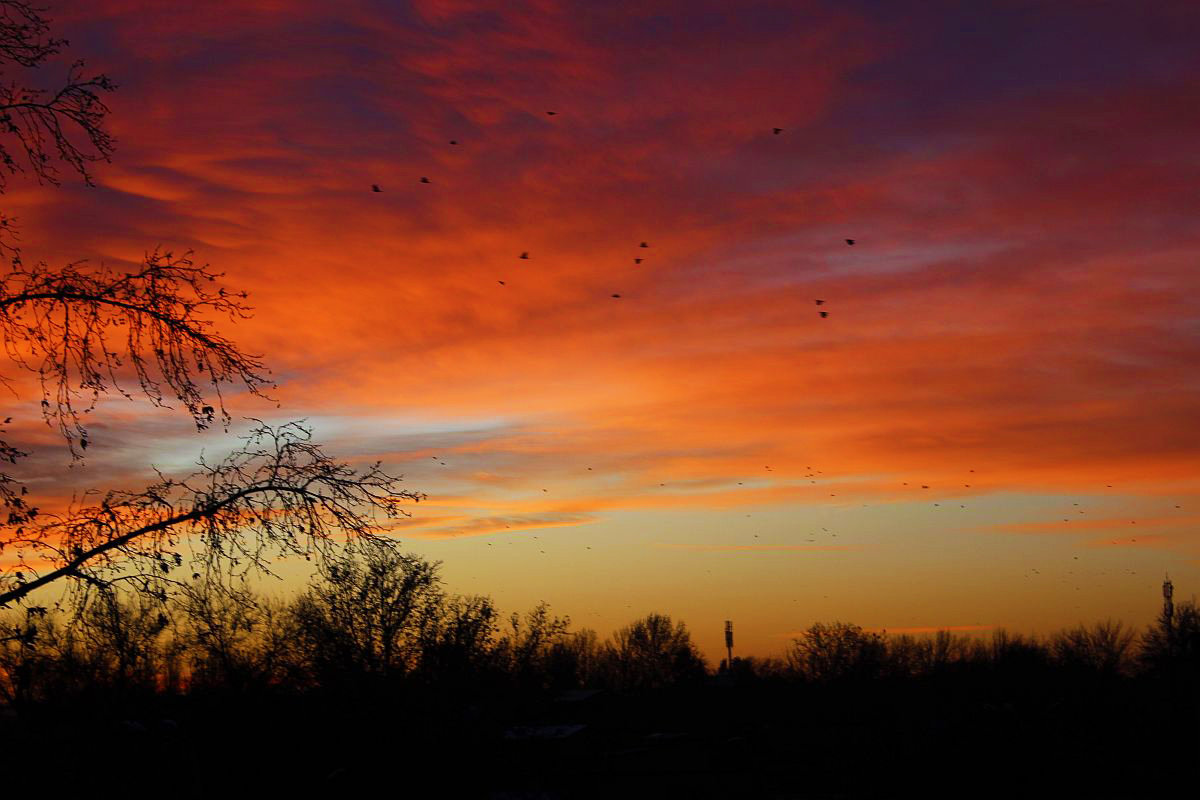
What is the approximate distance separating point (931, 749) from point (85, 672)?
169 feet

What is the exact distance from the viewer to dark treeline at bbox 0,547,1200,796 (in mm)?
11461

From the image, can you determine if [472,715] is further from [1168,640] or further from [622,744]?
[1168,640]

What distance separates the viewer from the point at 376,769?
29359 millimetres

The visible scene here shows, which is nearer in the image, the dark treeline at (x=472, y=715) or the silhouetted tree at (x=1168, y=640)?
the dark treeline at (x=472, y=715)

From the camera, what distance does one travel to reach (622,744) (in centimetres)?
7381

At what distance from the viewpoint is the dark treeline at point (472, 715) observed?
11.5m

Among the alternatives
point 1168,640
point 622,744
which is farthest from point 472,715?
point 1168,640

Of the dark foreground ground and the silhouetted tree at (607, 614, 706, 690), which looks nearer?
the dark foreground ground

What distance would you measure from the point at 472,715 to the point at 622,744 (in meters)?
38.0

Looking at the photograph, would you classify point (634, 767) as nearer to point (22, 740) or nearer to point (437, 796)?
point (437, 796)

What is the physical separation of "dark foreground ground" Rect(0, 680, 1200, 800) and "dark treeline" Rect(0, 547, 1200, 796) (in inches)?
3.4

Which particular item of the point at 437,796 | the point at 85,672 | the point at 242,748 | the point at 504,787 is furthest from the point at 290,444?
the point at 504,787

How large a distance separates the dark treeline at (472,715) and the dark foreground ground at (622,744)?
9cm

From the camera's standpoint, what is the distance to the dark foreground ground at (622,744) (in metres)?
16.0
